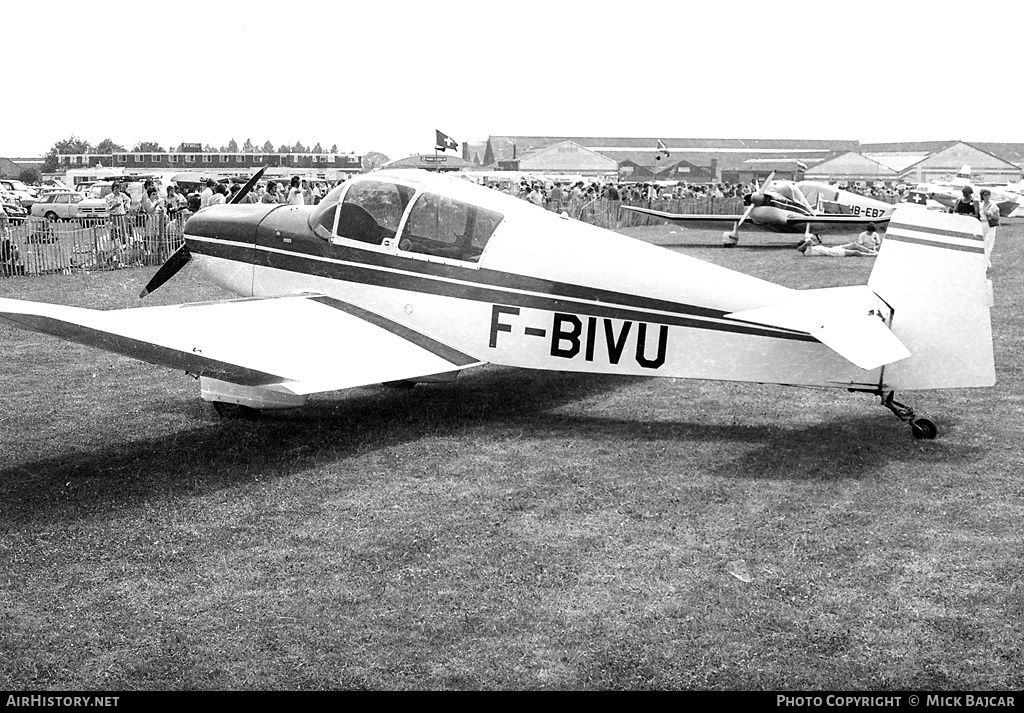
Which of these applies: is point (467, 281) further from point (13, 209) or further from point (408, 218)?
point (13, 209)

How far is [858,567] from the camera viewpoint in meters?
4.93

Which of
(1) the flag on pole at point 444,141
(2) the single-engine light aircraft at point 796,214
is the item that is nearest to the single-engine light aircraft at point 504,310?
(1) the flag on pole at point 444,141

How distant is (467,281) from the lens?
7746 mm

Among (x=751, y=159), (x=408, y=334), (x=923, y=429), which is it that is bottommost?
(x=923, y=429)

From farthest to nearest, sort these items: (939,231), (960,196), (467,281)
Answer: (960,196) < (467,281) < (939,231)

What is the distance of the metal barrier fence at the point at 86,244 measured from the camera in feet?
59.0

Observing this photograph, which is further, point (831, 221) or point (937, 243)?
point (831, 221)

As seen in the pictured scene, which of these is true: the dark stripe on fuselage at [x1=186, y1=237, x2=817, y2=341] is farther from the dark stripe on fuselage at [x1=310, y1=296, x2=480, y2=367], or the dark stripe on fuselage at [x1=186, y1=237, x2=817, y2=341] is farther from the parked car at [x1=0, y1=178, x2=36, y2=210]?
the parked car at [x1=0, y1=178, x2=36, y2=210]

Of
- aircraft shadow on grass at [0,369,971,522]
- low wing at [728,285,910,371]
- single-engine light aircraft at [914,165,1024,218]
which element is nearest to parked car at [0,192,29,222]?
aircraft shadow on grass at [0,369,971,522]

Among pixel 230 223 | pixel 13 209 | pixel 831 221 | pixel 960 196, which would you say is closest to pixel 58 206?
pixel 13 209

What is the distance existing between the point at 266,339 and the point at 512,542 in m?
2.79

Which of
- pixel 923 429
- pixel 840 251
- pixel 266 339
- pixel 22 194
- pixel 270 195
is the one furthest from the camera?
pixel 22 194

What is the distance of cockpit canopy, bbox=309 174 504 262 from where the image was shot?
7840 mm

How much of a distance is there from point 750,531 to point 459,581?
165 cm
